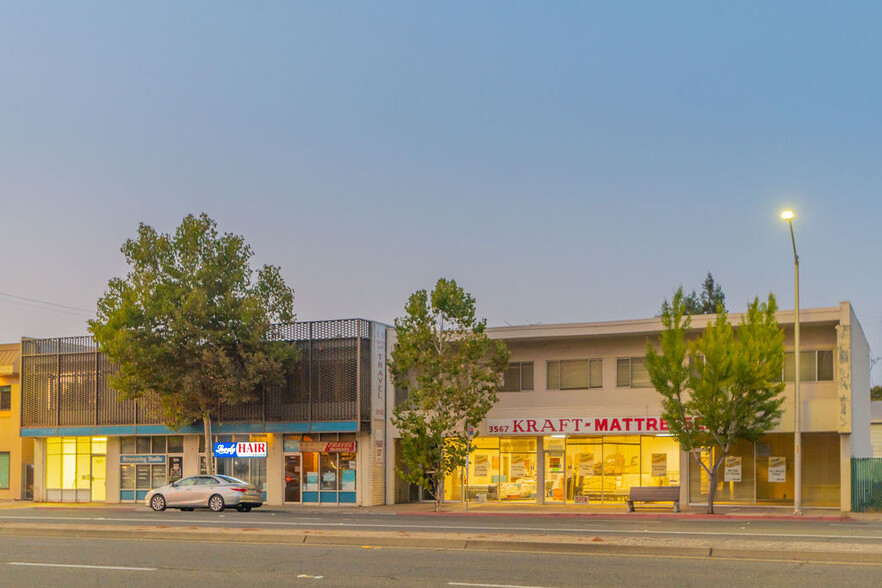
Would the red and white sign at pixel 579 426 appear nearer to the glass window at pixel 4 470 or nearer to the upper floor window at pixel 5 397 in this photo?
the upper floor window at pixel 5 397

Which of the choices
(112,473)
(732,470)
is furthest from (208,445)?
(732,470)

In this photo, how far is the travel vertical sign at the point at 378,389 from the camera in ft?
129

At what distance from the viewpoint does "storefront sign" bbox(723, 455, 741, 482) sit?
115 ft

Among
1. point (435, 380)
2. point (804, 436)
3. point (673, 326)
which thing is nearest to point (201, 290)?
point (435, 380)

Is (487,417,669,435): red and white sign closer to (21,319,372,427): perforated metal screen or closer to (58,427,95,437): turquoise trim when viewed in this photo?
(21,319,372,427): perforated metal screen

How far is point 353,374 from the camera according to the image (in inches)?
1548

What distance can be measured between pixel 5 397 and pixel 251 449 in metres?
15.6

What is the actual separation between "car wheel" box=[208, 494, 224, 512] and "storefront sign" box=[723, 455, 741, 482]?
17.9 meters

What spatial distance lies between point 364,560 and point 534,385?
75.5ft

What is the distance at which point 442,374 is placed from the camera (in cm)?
3619

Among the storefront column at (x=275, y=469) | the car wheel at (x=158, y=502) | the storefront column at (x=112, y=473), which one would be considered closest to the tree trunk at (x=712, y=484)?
the storefront column at (x=275, y=469)

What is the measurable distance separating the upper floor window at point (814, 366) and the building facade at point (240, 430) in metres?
15.7

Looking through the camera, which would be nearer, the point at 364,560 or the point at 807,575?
the point at 807,575

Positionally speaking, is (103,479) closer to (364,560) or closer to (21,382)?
(21,382)
